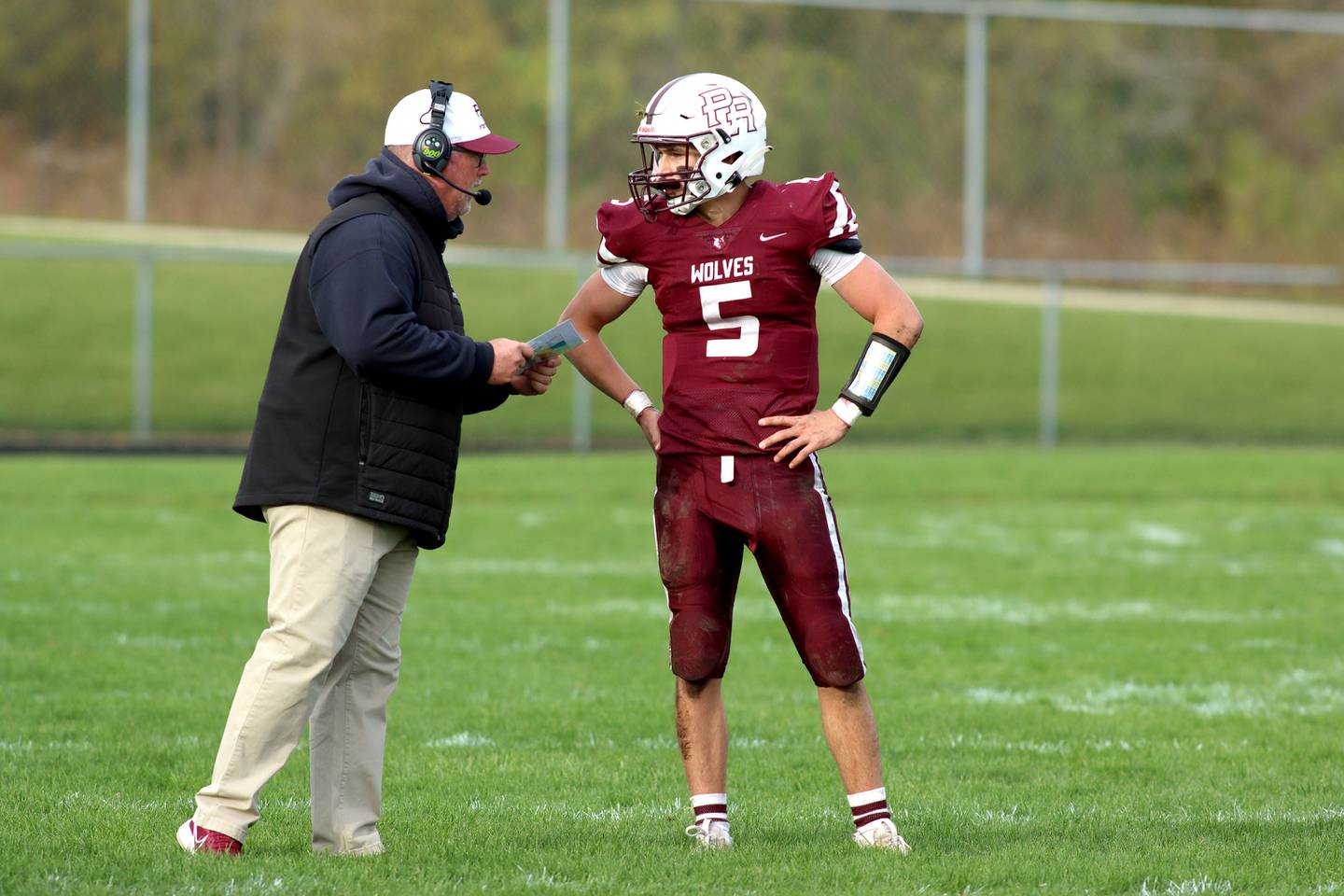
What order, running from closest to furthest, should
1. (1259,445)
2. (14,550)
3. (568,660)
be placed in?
(568,660)
(14,550)
(1259,445)

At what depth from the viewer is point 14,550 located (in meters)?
10.8

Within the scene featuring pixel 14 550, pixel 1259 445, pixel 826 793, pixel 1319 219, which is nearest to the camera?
pixel 826 793

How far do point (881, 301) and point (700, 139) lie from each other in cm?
60

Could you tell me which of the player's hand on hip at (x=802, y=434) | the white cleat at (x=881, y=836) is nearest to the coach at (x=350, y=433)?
the player's hand on hip at (x=802, y=434)

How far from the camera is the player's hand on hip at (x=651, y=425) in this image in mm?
4922

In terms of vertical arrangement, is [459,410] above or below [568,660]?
above

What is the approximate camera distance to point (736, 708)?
7.01 metres

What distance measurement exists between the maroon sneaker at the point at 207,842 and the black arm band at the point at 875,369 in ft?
6.04

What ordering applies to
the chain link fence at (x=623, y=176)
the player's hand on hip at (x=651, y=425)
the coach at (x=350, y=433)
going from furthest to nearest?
the chain link fence at (x=623, y=176) < the player's hand on hip at (x=651, y=425) < the coach at (x=350, y=433)

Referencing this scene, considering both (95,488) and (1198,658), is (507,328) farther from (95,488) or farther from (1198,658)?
(1198,658)

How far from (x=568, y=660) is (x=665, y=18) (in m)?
17.2

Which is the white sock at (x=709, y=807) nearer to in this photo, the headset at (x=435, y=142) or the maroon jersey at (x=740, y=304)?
the maroon jersey at (x=740, y=304)

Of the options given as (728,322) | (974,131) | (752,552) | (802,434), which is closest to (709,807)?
(752,552)

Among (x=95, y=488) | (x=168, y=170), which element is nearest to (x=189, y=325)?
(x=168, y=170)
